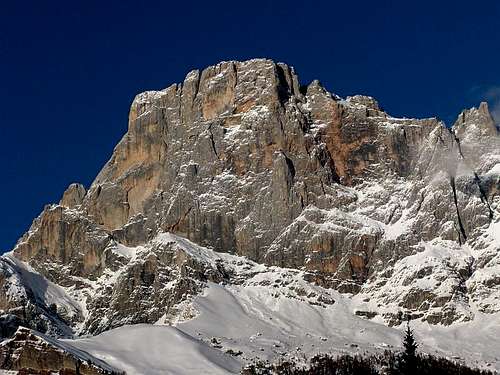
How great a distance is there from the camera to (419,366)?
158m

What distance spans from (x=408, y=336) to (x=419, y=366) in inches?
177

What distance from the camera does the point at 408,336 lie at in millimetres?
160625
